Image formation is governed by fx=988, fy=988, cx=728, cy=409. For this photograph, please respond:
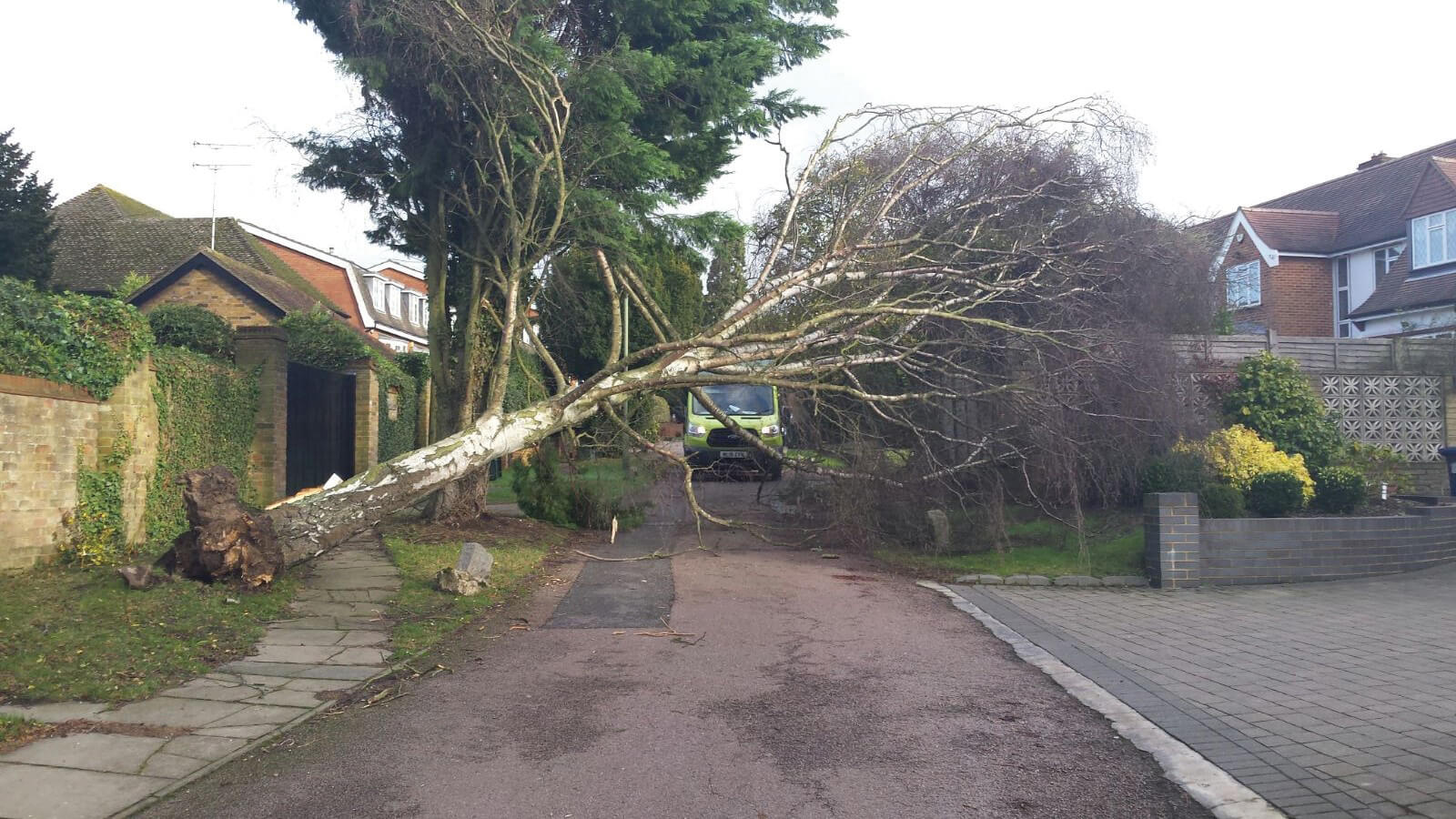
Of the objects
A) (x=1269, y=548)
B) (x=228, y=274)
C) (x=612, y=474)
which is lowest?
(x=1269, y=548)

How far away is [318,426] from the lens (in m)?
15.7

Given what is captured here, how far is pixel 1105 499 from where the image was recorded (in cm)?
1216

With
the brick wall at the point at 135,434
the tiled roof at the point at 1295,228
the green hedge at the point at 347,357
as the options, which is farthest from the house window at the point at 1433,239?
the brick wall at the point at 135,434

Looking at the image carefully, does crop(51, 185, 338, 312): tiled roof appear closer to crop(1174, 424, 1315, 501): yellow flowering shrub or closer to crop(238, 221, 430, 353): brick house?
crop(238, 221, 430, 353): brick house

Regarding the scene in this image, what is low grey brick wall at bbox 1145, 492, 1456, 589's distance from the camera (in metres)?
10.3

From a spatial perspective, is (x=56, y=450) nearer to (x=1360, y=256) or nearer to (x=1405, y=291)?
(x=1405, y=291)

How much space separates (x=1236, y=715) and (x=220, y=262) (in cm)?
Answer: 2562

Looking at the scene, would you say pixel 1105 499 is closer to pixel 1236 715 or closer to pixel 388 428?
pixel 1236 715

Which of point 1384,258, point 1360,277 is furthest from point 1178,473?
point 1360,277

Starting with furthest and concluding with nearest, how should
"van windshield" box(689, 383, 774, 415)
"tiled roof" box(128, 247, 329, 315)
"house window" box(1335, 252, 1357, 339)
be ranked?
"house window" box(1335, 252, 1357, 339)
"tiled roof" box(128, 247, 329, 315)
"van windshield" box(689, 383, 774, 415)

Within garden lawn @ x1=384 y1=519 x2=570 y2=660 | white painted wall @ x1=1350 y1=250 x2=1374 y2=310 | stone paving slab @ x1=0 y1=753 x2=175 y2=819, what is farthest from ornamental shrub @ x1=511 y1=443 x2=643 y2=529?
white painted wall @ x1=1350 y1=250 x2=1374 y2=310

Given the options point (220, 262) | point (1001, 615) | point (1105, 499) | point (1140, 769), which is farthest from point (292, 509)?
point (220, 262)

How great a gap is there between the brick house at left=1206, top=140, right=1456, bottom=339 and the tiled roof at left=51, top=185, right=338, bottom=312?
2736cm

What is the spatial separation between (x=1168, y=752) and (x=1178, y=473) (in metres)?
7.25
